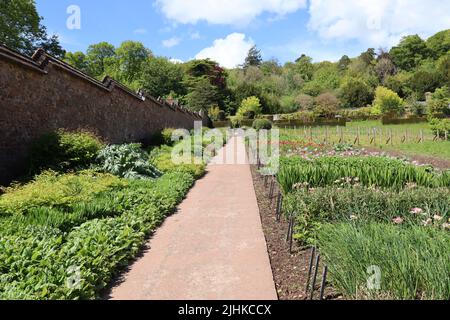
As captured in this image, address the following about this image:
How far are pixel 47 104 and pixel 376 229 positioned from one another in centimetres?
877

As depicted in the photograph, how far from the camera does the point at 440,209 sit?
4.58 meters

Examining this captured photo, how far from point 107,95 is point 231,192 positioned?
738cm

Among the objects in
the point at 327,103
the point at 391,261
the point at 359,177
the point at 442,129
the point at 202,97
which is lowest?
the point at 391,261

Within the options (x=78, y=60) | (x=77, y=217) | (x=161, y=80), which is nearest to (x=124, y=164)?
(x=77, y=217)

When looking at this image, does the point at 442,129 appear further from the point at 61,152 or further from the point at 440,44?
the point at 440,44

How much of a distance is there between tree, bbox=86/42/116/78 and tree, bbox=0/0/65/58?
2384 cm

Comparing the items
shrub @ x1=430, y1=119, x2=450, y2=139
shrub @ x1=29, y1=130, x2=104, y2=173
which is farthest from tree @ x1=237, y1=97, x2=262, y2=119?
shrub @ x1=29, y1=130, x2=104, y2=173

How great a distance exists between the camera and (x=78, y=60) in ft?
181

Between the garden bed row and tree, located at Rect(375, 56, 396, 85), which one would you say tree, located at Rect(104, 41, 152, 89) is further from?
the garden bed row

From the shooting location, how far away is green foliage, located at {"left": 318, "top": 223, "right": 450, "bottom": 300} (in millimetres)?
2795

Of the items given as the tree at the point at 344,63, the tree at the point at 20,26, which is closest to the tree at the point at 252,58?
the tree at the point at 344,63

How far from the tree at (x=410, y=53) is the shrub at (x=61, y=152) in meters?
74.9

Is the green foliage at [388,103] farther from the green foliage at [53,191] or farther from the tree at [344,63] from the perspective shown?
the green foliage at [53,191]
